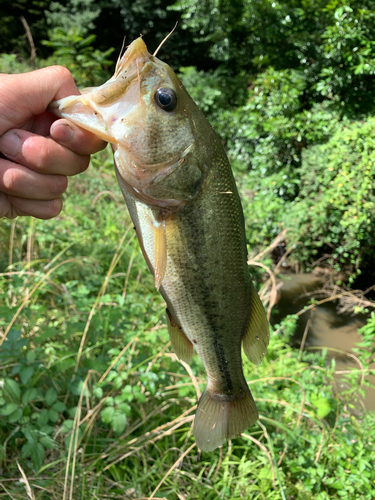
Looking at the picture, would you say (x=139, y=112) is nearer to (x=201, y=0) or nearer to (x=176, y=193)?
(x=176, y=193)

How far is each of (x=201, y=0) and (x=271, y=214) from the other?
504 centimetres


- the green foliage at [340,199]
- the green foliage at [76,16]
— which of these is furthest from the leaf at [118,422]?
the green foliage at [76,16]

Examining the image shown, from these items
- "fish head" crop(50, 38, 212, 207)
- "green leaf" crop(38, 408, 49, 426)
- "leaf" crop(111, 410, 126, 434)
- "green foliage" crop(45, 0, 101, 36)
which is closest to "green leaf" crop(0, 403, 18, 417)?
"green leaf" crop(38, 408, 49, 426)

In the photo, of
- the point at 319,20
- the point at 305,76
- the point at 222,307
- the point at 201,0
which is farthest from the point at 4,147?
the point at 201,0

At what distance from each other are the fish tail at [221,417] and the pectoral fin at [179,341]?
0.24 metres

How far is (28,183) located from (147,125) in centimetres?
59

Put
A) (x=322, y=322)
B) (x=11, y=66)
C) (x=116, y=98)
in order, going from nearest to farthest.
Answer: (x=116, y=98), (x=322, y=322), (x=11, y=66)

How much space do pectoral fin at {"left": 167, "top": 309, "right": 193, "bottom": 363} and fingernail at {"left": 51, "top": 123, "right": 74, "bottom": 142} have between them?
0.82 m

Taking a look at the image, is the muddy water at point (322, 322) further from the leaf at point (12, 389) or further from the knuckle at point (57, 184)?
the knuckle at point (57, 184)

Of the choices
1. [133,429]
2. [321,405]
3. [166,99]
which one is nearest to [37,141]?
[166,99]

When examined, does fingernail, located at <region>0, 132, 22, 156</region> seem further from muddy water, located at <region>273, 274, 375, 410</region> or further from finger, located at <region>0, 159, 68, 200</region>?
muddy water, located at <region>273, 274, 375, 410</region>

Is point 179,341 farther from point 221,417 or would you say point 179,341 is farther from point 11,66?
point 11,66

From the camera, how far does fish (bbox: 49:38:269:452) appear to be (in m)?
1.09

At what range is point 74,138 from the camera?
1258 millimetres
